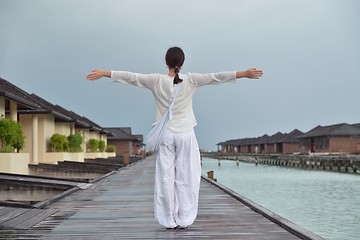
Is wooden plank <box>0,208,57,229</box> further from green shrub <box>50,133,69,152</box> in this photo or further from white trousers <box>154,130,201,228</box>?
green shrub <box>50,133,69,152</box>

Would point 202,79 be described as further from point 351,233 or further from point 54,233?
point 351,233

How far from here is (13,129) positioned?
1627cm

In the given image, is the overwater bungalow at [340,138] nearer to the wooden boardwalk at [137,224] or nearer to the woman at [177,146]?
the wooden boardwalk at [137,224]

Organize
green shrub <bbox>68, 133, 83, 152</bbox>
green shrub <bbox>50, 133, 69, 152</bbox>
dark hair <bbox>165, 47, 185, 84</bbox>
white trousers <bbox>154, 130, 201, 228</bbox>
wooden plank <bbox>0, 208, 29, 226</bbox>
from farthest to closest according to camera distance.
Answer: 1. green shrub <bbox>68, 133, 83, 152</bbox>
2. green shrub <bbox>50, 133, 69, 152</bbox>
3. wooden plank <bbox>0, 208, 29, 226</bbox>
4. dark hair <bbox>165, 47, 185, 84</bbox>
5. white trousers <bbox>154, 130, 201, 228</bbox>

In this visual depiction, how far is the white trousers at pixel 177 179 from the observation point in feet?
18.1

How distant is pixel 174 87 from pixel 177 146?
2.08ft

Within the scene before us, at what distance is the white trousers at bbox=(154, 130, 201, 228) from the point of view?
552cm

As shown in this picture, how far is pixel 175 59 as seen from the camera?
564 centimetres

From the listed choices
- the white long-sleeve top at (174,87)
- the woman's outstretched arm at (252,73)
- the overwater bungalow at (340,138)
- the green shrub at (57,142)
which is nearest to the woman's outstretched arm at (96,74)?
the white long-sleeve top at (174,87)

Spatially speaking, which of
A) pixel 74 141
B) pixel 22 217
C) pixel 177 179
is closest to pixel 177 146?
pixel 177 179

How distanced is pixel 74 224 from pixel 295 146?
96.8 meters

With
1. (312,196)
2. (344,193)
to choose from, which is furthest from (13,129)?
(344,193)

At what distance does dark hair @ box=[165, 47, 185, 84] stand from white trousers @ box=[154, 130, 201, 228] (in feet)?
2.18

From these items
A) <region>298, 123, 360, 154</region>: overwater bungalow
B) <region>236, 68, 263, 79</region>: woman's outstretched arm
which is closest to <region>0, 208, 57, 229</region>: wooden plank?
<region>236, 68, 263, 79</region>: woman's outstretched arm
